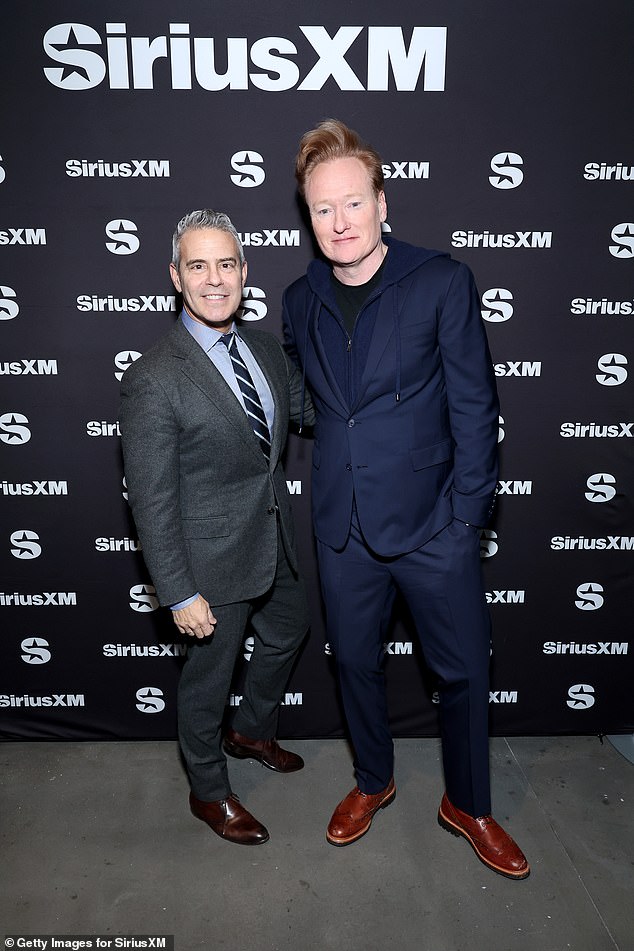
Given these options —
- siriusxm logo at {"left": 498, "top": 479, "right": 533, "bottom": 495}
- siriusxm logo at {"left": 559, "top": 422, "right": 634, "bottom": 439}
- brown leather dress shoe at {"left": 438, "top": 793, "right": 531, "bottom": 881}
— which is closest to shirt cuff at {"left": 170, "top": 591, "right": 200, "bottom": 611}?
brown leather dress shoe at {"left": 438, "top": 793, "right": 531, "bottom": 881}

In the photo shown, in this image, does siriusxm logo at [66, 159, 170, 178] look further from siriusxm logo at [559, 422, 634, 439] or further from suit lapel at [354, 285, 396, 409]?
siriusxm logo at [559, 422, 634, 439]

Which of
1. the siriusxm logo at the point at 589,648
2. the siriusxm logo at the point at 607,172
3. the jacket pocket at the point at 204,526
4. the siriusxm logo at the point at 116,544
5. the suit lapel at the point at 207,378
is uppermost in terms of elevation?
the siriusxm logo at the point at 607,172

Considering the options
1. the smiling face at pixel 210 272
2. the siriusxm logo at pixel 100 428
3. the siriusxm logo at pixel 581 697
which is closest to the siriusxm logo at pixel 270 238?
the smiling face at pixel 210 272

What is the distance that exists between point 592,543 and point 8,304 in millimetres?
2309

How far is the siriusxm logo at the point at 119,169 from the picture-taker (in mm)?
2420

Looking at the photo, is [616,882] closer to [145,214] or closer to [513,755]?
[513,755]

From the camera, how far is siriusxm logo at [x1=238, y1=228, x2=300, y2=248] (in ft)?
8.16

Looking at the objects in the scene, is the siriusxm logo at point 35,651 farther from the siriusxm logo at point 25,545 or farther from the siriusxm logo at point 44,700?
the siriusxm logo at point 25,545

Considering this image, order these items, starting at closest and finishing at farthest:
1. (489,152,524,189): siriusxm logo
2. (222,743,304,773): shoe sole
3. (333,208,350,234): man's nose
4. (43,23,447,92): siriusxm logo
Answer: (333,208,350,234): man's nose, (43,23,447,92): siriusxm logo, (489,152,524,189): siriusxm logo, (222,743,304,773): shoe sole

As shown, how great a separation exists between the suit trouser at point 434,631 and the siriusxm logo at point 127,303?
3.36 ft

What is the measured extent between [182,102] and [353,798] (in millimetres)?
2390

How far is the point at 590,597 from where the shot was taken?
282cm

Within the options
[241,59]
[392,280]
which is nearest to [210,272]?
[392,280]

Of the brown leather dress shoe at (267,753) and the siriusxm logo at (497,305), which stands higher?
the siriusxm logo at (497,305)
